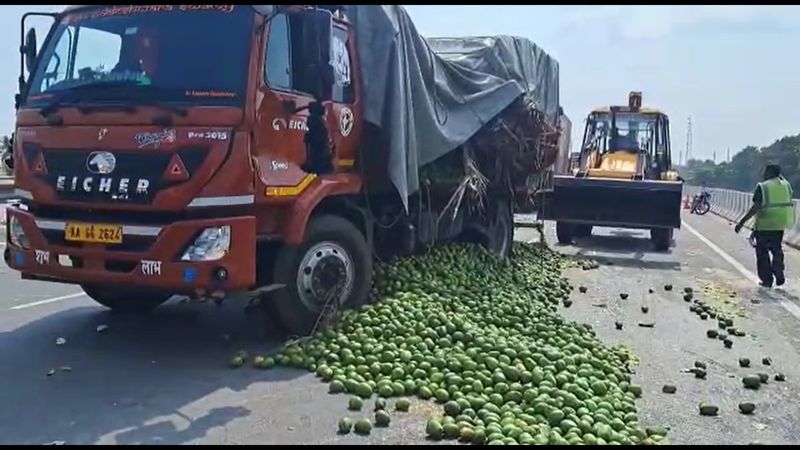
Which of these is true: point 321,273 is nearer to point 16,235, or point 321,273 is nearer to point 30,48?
point 16,235

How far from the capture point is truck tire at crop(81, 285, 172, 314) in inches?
296

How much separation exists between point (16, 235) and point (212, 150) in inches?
77.1

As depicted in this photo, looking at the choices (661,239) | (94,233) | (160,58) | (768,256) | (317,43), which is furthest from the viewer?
(661,239)

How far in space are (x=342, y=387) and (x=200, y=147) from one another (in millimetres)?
2017

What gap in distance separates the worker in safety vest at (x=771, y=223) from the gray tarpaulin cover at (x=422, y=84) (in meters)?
3.89

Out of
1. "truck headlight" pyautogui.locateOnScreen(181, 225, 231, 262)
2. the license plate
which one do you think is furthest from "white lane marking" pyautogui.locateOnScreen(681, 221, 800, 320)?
the license plate

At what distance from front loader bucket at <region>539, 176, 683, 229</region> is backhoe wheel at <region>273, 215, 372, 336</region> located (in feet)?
24.6

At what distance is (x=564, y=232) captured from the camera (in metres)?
16.3

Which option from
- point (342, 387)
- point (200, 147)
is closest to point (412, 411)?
point (342, 387)

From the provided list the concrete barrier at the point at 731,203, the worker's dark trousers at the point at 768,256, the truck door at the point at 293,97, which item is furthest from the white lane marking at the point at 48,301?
the concrete barrier at the point at 731,203

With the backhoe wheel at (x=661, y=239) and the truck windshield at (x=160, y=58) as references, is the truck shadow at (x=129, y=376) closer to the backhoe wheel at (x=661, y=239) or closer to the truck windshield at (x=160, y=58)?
the truck windshield at (x=160, y=58)

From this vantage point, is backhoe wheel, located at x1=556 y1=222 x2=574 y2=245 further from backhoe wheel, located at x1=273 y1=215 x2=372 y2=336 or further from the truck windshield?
the truck windshield

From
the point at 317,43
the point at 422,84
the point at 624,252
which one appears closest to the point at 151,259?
the point at 317,43

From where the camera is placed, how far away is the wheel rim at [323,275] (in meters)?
6.62
